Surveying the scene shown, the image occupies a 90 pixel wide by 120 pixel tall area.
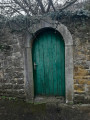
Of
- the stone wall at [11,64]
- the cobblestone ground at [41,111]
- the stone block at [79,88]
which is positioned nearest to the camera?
the cobblestone ground at [41,111]

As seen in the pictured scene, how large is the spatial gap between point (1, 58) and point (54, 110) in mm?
2183

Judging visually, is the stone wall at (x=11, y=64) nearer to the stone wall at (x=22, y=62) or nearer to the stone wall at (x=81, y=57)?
the stone wall at (x=22, y=62)

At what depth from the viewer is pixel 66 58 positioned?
331 cm

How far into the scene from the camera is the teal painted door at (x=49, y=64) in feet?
11.6

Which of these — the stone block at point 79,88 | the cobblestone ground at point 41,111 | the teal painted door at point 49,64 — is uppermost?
the teal painted door at point 49,64

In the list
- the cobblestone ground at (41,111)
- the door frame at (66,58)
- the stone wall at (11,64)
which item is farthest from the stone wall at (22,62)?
the cobblestone ground at (41,111)

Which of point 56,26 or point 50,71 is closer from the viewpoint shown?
point 56,26

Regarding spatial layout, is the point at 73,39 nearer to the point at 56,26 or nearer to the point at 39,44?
the point at 56,26

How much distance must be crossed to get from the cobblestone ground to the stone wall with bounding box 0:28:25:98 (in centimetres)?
39

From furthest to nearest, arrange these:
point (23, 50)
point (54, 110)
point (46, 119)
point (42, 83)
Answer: point (42, 83) < point (23, 50) < point (54, 110) < point (46, 119)

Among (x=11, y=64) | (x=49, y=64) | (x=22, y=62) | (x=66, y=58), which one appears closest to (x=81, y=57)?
(x=66, y=58)

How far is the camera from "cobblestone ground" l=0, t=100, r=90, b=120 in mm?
2803

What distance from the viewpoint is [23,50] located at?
3496 mm

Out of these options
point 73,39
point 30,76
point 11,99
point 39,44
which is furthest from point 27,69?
point 73,39
